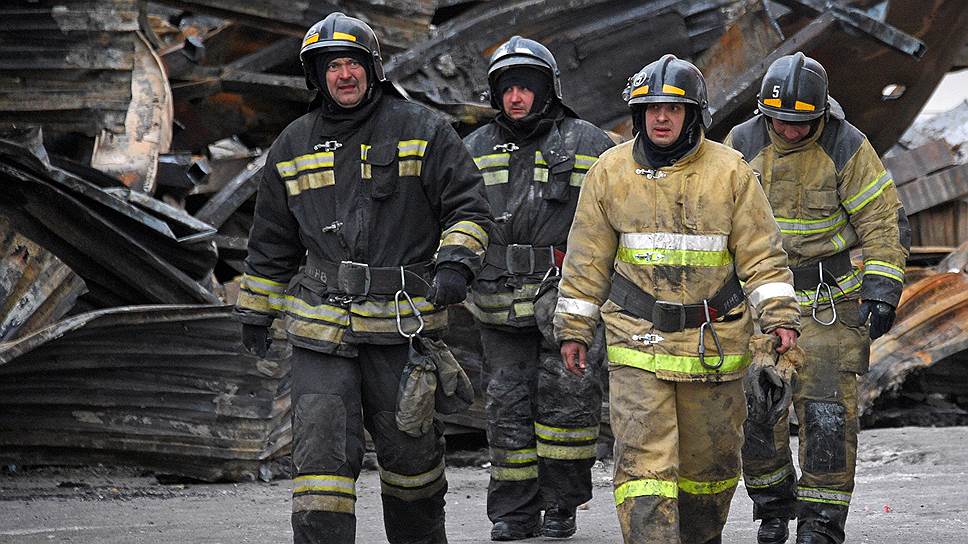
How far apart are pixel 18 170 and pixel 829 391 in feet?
13.6

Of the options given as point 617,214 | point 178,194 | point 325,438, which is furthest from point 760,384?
point 178,194

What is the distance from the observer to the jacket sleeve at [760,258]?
458cm

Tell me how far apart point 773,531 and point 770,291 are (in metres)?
1.58

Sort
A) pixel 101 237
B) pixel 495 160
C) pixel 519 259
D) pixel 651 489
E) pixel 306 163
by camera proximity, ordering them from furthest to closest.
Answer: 1. pixel 101 237
2. pixel 495 160
3. pixel 519 259
4. pixel 306 163
5. pixel 651 489

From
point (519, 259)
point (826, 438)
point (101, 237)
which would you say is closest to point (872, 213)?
point (826, 438)

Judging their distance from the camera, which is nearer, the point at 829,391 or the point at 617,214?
the point at 617,214

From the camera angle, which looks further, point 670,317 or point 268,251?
point 268,251

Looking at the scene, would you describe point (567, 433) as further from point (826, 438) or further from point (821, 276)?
point (821, 276)

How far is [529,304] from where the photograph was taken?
20.2 feet

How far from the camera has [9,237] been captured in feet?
23.6

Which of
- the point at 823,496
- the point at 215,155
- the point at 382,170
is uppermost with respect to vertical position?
the point at 215,155

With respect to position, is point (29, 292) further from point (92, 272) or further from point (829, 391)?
point (829, 391)

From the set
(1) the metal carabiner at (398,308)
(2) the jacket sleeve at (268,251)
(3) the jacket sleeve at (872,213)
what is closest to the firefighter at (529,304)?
(3) the jacket sleeve at (872,213)

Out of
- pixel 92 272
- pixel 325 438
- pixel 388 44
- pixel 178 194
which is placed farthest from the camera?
pixel 388 44
